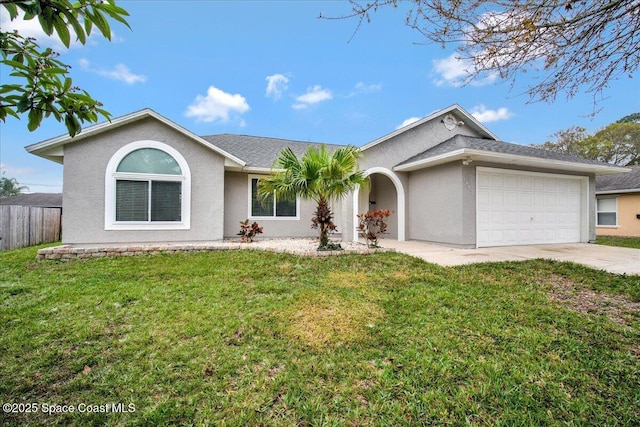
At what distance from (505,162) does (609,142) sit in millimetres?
26691

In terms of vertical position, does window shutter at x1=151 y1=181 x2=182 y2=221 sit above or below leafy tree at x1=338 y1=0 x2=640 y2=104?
below

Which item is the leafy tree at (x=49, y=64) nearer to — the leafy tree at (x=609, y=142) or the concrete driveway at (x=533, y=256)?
the concrete driveway at (x=533, y=256)

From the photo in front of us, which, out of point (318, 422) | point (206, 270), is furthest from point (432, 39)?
point (206, 270)

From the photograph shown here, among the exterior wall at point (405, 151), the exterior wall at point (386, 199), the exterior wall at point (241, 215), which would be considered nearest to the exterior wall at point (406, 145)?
the exterior wall at point (405, 151)

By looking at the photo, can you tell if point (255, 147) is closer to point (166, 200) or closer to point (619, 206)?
point (166, 200)

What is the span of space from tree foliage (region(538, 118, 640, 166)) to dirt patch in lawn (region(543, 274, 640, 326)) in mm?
30748

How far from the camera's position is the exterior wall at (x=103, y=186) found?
8.81 meters

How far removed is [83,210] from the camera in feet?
29.1

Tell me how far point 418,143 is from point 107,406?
12.3 m

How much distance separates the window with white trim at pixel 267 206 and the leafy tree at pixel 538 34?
27.8 feet

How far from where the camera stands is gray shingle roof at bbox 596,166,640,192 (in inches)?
654

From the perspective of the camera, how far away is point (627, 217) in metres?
16.8

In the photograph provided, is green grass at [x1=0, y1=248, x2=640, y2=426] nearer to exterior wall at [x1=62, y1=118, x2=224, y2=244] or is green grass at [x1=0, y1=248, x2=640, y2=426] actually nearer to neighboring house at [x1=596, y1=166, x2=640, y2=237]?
exterior wall at [x1=62, y1=118, x2=224, y2=244]

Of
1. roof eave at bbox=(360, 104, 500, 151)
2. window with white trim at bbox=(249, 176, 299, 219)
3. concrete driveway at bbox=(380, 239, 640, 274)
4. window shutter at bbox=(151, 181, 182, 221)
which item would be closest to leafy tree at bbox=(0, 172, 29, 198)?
window shutter at bbox=(151, 181, 182, 221)
